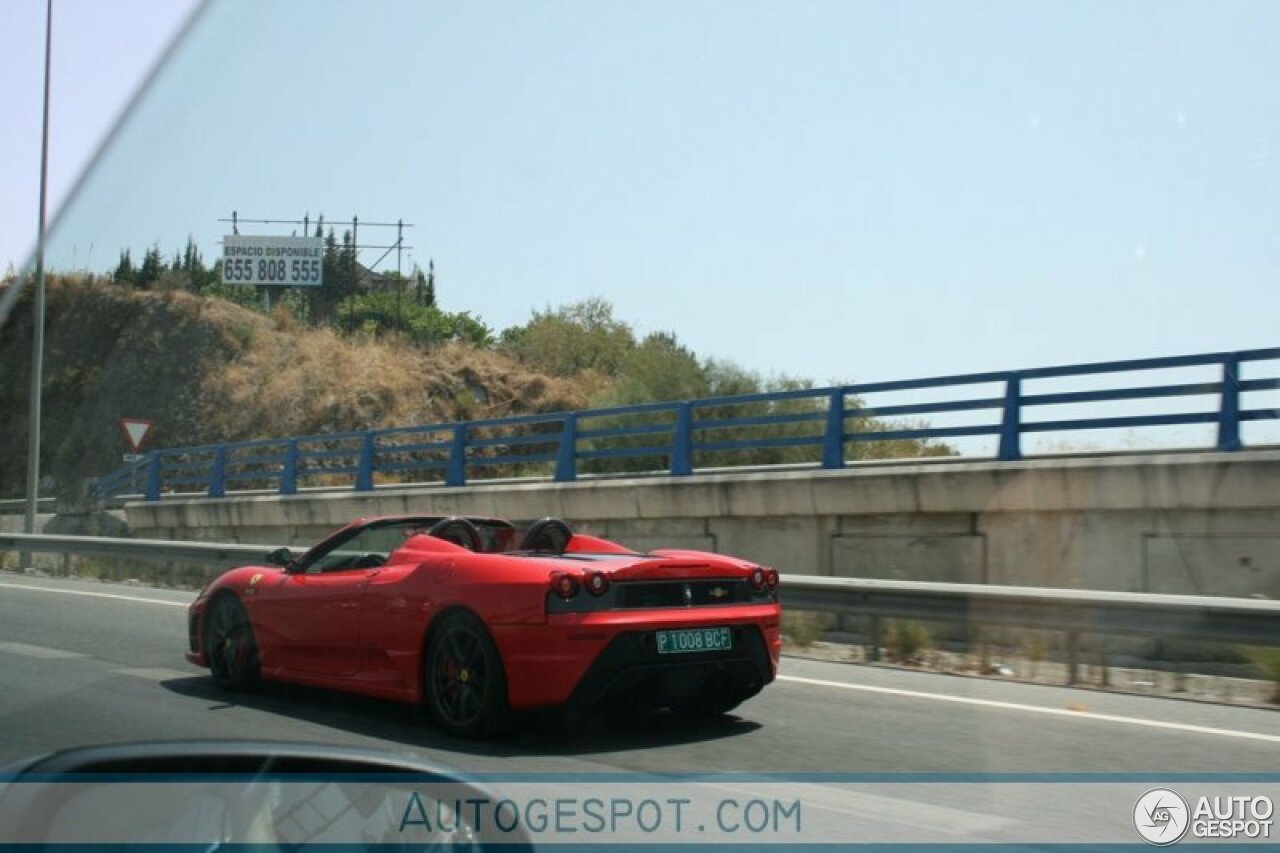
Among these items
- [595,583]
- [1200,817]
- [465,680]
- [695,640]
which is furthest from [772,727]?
[1200,817]

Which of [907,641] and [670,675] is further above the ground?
[670,675]

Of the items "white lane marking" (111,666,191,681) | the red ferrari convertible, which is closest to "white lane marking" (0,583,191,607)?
"white lane marking" (111,666,191,681)

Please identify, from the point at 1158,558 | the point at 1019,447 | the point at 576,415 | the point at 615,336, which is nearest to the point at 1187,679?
the point at 1158,558

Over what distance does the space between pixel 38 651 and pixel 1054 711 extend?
7711 millimetres

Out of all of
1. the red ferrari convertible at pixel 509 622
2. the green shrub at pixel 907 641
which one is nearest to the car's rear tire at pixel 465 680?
the red ferrari convertible at pixel 509 622

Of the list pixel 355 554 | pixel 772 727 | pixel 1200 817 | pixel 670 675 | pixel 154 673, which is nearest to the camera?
pixel 1200 817

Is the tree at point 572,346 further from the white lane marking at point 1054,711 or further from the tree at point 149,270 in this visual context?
the white lane marking at point 1054,711

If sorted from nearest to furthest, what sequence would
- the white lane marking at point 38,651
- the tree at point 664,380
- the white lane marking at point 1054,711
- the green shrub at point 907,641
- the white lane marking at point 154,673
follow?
the white lane marking at point 1054,711, the white lane marking at point 154,673, the white lane marking at point 38,651, the green shrub at point 907,641, the tree at point 664,380

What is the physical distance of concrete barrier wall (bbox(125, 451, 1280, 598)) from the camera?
10.3m

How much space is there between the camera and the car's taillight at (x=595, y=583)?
22.1ft

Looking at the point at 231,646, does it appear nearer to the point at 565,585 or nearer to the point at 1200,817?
the point at 565,585

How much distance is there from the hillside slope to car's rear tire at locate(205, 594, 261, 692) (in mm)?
35422

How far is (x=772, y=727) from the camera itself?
24.7ft

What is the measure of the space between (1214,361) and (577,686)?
6843 mm
